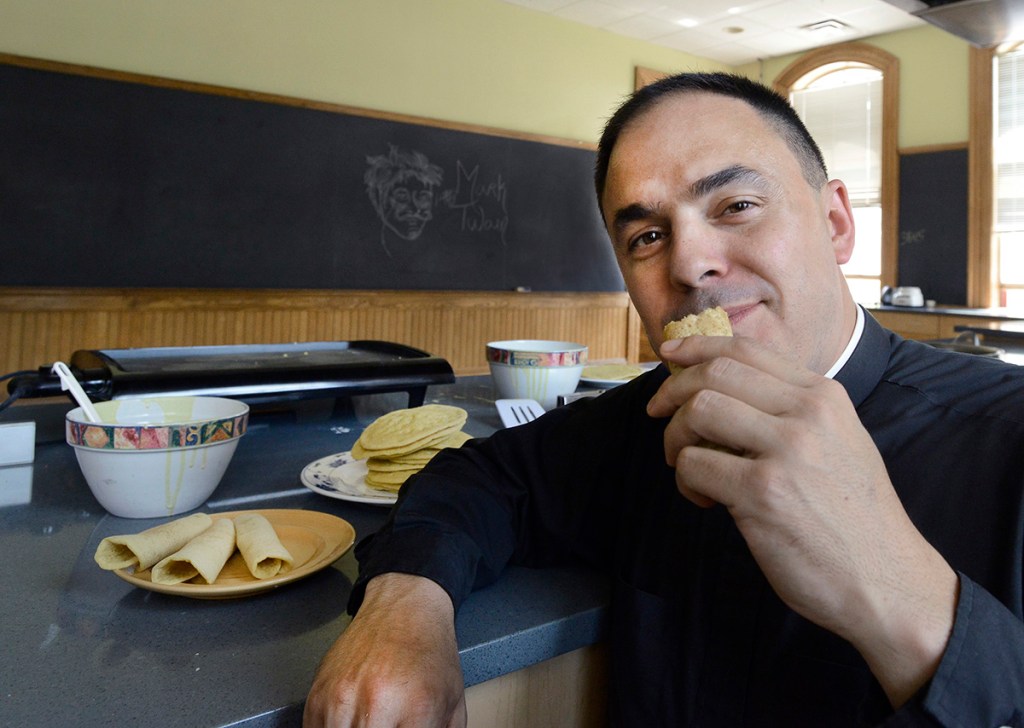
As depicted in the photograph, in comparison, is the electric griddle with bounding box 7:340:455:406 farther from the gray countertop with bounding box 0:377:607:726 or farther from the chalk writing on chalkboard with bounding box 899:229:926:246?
the chalk writing on chalkboard with bounding box 899:229:926:246

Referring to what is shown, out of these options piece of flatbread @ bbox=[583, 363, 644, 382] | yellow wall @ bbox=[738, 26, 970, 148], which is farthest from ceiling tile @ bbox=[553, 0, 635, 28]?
piece of flatbread @ bbox=[583, 363, 644, 382]

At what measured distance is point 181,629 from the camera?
720 mm

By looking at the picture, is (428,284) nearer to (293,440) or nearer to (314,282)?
(314,282)

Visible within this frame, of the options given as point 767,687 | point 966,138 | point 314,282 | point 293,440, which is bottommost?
point 767,687

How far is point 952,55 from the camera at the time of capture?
590 cm

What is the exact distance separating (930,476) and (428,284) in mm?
5021

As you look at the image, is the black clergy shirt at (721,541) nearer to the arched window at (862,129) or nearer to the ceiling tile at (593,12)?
the ceiling tile at (593,12)

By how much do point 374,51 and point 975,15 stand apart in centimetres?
379

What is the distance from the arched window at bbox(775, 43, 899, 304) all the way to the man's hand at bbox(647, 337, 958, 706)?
6.31 m

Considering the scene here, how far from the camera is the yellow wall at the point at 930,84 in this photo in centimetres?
590

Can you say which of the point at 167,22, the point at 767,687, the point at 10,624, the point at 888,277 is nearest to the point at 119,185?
the point at 167,22

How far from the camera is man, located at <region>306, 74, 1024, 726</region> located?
0.55 m

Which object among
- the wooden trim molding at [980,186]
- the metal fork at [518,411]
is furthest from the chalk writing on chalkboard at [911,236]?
the metal fork at [518,411]

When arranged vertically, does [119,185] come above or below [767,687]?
above
